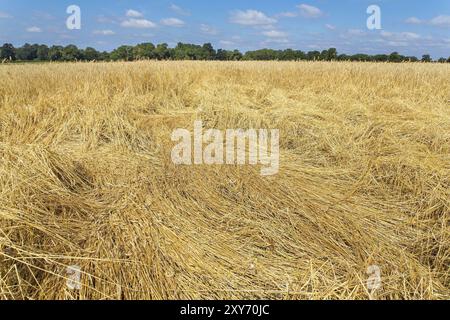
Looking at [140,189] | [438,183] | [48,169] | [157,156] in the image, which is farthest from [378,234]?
[48,169]

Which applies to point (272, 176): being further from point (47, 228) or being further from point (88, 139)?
point (88, 139)

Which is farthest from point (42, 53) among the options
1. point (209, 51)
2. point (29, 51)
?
point (209, 51)

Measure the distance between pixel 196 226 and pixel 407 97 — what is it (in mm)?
4927

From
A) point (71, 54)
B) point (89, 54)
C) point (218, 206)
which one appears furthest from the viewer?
point (89, 54)

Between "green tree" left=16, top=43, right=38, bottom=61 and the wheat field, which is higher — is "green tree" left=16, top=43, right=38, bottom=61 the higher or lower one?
the higher one

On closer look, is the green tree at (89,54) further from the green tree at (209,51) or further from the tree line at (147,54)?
the green tree at (209,51)

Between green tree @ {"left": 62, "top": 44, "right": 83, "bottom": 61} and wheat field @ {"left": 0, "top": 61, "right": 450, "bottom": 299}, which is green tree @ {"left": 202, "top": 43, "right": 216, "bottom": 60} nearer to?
green tree @ {"left": 62, "top": 44, "right": 83, "bottom": 61}

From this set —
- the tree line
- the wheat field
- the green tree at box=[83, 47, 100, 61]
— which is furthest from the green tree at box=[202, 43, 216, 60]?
the wheat field

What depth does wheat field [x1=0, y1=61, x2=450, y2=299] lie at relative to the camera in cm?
172

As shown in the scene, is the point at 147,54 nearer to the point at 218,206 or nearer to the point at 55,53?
the point at 55,53

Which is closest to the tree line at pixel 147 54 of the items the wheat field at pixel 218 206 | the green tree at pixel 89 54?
the green tree at pixel 89 54

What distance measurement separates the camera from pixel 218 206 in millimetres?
2469

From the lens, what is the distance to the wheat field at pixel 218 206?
1720 mm
